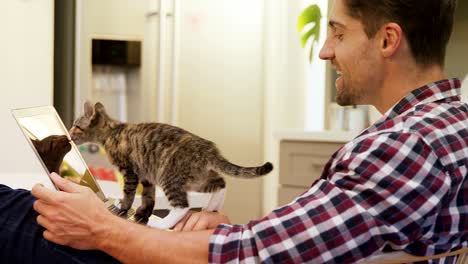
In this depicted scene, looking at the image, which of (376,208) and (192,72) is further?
(192,72)

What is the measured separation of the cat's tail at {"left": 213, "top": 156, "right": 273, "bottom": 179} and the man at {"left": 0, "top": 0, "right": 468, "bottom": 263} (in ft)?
0.27

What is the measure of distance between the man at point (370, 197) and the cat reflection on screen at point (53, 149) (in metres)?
0.02

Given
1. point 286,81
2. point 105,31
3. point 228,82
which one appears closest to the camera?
point 105,31

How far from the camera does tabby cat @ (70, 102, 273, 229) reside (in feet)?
2.96

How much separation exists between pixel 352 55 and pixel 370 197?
303 mm

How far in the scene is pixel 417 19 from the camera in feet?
3.20

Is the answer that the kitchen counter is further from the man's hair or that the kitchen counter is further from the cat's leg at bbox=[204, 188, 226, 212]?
the cat's leg at bbox=[204, 188, 226, 212]

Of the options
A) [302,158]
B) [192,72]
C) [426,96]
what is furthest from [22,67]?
[426,96]

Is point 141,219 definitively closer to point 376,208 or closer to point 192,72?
point 376,208

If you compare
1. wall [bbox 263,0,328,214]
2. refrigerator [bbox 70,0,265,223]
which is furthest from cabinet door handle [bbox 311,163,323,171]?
wall [bbox 263,0,328,214]

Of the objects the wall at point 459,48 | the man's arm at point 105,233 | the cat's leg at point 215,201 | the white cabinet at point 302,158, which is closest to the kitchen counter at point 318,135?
the white cabinet at point 302,158

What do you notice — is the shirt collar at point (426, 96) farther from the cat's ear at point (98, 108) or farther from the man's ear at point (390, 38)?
the cat's ear at point (98, 108)

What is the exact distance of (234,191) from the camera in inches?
123

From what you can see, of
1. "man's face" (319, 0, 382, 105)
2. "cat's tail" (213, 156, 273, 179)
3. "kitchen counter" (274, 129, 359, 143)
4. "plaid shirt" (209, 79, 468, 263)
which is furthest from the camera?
"kitchen counter" (274, 129, 359, 143)
